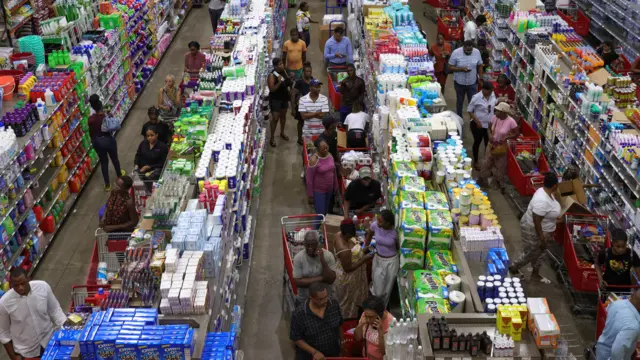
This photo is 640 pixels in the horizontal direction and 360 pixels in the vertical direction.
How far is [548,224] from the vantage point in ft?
31.5

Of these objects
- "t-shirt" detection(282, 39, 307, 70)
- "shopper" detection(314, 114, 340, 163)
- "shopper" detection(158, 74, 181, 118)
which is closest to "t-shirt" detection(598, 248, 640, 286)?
"shopper" detection(314, 114, 340, 163)

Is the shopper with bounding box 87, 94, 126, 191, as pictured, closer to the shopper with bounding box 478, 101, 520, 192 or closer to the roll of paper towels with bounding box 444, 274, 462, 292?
the shopper with bounding box 478, 101, 520, 192

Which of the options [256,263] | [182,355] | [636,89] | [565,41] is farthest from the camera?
[565,41]

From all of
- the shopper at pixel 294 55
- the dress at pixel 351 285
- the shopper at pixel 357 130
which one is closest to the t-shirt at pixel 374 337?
the dress at pixel 351 285

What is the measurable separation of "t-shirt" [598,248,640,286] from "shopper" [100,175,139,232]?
570cm

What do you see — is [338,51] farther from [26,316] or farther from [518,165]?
[26,316]

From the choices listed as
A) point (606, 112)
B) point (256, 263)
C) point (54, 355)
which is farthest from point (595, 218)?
point (54, 355)

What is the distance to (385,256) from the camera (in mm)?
8562

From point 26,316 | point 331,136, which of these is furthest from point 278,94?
point 26,316

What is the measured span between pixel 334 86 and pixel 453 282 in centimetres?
793

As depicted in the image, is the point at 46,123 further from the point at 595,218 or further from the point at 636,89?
the point at 636,89

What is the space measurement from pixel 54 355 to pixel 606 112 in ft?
27.9

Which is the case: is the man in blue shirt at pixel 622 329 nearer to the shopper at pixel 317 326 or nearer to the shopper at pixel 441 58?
the shopper at pixel 317 326

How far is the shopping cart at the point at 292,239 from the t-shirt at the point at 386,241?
3.48 feet
